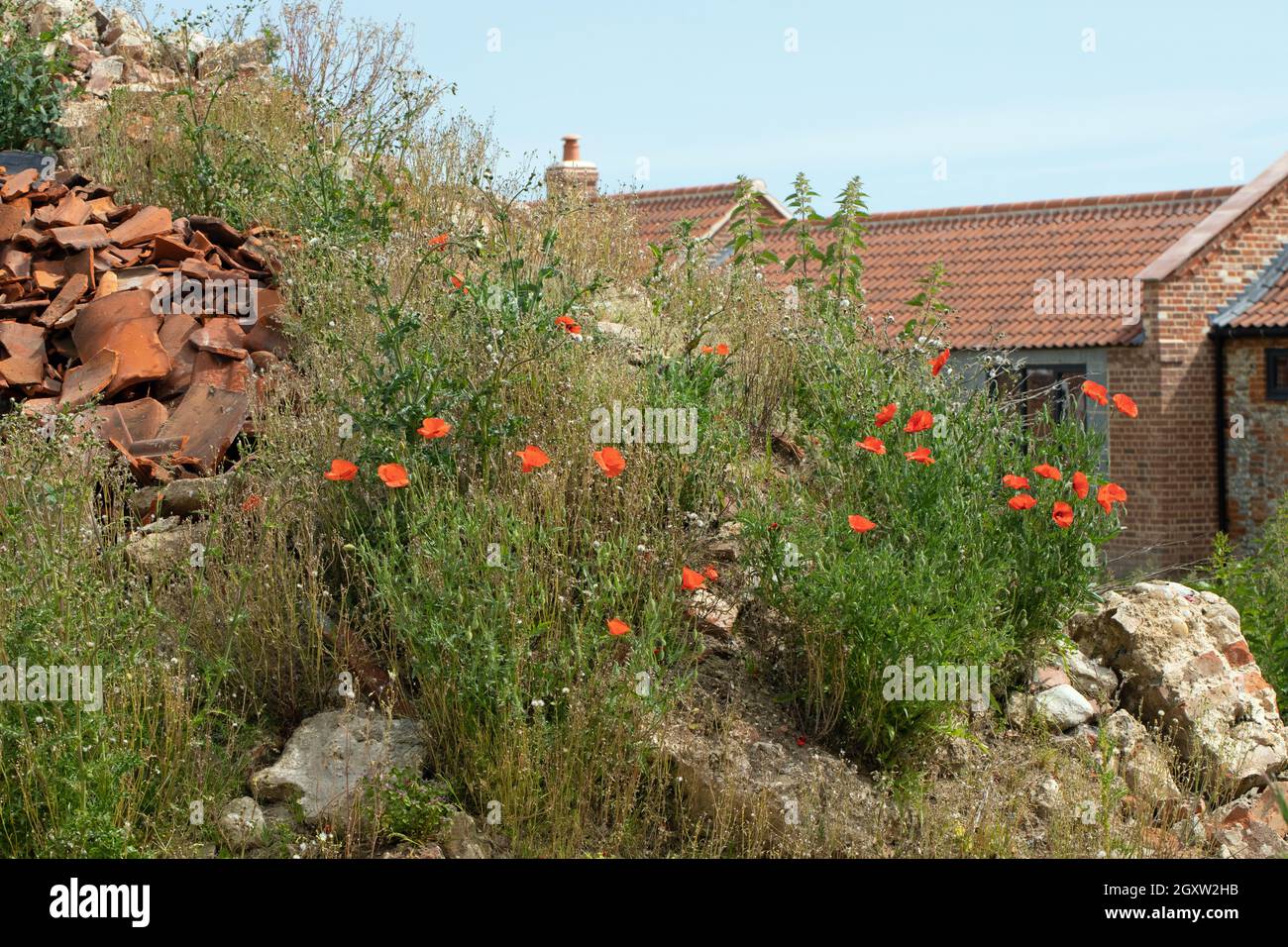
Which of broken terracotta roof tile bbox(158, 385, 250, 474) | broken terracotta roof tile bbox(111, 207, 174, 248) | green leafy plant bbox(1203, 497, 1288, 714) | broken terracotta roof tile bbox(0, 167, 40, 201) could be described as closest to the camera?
broken terracotta roof tile bbox(158, 385, 250, 474)

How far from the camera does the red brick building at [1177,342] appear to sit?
56.2 ft

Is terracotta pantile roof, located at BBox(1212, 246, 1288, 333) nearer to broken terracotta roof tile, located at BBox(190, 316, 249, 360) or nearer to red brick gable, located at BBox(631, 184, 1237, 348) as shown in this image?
red brick gable, located at BBox(631, 184, 1237, 348)

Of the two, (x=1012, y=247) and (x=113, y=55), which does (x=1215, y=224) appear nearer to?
(x=1012, y=247)

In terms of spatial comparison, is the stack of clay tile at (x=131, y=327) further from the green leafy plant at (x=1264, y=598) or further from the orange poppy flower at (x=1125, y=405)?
the green leafy plant at (x=1264, y=598)

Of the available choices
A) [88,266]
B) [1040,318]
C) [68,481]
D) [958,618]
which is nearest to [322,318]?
[88,266]

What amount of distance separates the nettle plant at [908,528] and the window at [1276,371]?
12.6 metres

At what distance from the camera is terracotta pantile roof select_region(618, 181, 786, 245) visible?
20.8 meters

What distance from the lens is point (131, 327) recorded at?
7281mm

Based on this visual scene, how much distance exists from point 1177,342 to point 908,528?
45.0ft

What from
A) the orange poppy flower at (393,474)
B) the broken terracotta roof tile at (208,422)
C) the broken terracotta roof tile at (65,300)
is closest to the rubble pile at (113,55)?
the broken terracotta roof tile at (65,300)

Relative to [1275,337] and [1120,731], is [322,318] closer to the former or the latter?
[1120,731]

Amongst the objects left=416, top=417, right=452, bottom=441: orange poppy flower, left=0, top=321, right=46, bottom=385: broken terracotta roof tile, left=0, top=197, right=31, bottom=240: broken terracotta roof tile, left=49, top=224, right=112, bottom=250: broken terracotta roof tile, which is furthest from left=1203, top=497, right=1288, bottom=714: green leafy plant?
left=0, top=197, right=31, bottom=240: broken terracotta roof tile

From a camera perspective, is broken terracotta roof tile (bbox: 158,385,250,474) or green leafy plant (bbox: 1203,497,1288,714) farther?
green leafy plant (bbox: 1203,497,1288,714)

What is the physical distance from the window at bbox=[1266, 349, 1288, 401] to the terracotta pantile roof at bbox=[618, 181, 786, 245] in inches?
309
